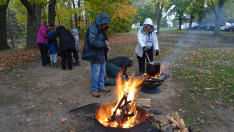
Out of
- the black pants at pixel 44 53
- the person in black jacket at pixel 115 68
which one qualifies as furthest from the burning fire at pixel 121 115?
the black pants at pixel 44 53

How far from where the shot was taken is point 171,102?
4883 millimetres

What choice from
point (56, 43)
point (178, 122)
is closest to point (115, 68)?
point (178, 122)

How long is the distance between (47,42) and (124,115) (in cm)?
603

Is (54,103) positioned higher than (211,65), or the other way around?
(211,65)

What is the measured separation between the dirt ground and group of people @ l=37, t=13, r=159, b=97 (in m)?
0.50

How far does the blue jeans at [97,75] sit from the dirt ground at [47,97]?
0.33m

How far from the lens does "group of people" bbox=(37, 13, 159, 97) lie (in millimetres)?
4594

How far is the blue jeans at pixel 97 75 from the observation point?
4871mm

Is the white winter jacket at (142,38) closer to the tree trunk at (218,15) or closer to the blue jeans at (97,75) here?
the blue jeans at (97,75)

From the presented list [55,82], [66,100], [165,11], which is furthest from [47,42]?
[165,11]

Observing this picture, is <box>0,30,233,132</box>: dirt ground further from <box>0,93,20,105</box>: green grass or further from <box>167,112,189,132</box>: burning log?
<box>167,112,189,132</box>: burning log

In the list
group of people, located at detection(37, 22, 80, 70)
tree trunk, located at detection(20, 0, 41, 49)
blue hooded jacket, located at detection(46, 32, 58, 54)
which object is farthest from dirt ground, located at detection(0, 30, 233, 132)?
tree trunk, located at detection(20, 0, 41, 49)

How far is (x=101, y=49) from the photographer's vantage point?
15.6 feet

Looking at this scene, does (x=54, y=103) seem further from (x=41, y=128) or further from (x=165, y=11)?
(x=165, y=11)
